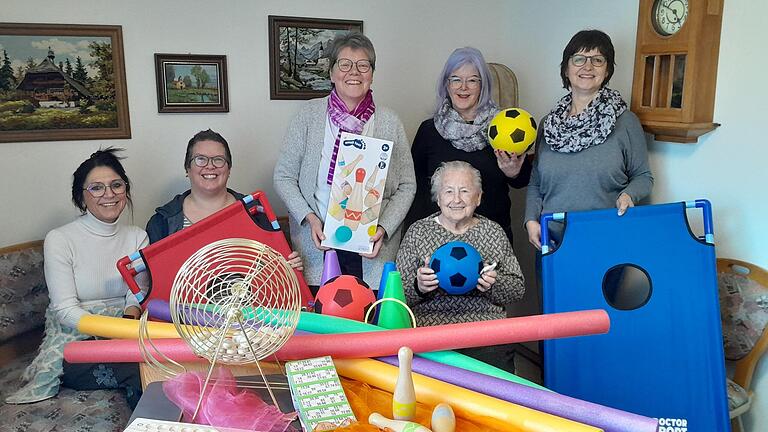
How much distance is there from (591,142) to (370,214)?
3.19ft

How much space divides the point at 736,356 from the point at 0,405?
9.21ft

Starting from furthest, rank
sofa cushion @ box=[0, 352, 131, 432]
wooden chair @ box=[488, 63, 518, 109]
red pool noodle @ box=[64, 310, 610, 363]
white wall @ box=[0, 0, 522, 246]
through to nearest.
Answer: wooden chair @ box=[488, 63, 518, 109] → white wall @ box=[0, 0, 522, 246] → sofa cushion @ box=[0, 352, 131, 432] → red pool noodle @ box=[64, 310, 610, 363]

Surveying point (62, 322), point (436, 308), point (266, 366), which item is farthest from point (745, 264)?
point (62, 322)

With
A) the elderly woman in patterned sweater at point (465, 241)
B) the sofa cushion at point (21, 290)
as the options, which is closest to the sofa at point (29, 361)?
the sofa cushion at point (21, 290)

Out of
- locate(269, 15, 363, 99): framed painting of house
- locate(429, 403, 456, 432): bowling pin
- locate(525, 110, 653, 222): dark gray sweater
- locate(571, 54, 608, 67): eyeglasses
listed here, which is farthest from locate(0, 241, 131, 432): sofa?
locate(571, 54, 608, 67): eyeglasses

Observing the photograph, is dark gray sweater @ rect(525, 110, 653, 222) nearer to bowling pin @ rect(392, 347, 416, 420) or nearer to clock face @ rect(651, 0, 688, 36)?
clock face @ rect(651, 0, 688, 36)

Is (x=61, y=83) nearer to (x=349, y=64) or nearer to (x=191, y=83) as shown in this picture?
(x=191, y=83)

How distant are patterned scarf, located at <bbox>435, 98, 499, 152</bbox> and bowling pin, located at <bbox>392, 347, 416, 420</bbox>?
1579 millimetres

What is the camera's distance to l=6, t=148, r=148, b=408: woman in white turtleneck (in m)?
2.30

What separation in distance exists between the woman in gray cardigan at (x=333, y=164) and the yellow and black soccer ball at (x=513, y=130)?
404 millimetres

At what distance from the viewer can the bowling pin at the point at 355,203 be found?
2629mm

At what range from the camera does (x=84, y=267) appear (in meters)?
2.48

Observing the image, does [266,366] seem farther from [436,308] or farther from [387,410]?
[436,308]

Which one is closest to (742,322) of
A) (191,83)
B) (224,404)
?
(224,404)
